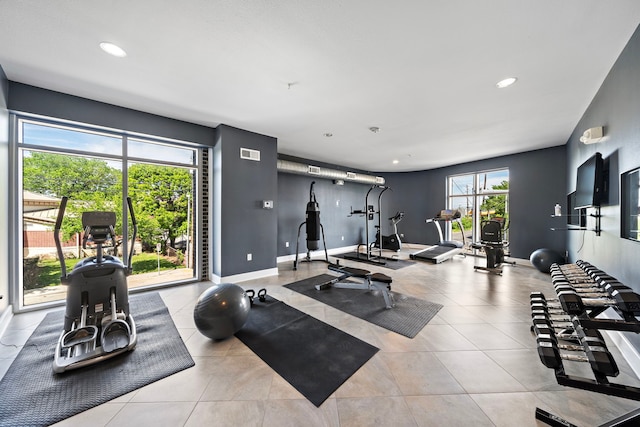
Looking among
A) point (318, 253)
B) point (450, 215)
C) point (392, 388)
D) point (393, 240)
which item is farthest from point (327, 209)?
point (392, 388)

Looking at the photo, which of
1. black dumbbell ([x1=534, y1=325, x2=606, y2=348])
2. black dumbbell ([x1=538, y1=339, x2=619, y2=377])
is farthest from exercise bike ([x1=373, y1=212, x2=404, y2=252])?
black dumbbell ([x1=538, y1=339, x2=619, y2=377])

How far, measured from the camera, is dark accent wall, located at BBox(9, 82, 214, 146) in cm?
287

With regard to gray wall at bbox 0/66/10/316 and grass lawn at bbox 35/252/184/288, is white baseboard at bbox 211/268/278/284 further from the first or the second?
gray wall at bbox 0/66/10/316

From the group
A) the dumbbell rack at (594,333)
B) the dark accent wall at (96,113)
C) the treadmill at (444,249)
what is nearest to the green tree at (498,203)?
the treadmill at (444,249)

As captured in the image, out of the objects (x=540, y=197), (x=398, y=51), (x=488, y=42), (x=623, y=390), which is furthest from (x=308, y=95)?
(x=540, y=197)

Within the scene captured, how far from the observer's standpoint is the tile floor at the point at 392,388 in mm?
1506

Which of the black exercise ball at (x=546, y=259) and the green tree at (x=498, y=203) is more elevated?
the green tree at (x=498, y=203)

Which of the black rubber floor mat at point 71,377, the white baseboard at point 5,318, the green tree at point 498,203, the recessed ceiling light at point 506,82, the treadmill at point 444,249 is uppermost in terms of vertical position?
the recessed ceiling light at point 506,82

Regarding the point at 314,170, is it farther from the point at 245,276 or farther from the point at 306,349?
the point at 306,349

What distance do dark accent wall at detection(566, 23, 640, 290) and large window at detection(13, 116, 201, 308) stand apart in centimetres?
541

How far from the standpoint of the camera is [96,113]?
329cm

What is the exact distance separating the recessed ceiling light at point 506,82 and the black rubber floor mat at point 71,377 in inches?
179

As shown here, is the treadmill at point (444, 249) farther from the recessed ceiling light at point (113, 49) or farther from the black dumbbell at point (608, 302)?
the recessed ceiling light at point (113, 49)

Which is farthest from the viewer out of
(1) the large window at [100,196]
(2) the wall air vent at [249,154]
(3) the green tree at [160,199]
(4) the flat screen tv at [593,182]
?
(2) the wall air vent at [249,154]
